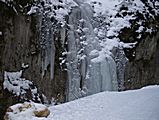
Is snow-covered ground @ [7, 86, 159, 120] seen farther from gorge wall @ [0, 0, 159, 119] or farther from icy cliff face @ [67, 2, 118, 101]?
gorge wall @ [0, 0, 159, 119]

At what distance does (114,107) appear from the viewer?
6660mm

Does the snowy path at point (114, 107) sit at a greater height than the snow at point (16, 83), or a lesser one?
lesser

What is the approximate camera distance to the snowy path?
609 centimetres

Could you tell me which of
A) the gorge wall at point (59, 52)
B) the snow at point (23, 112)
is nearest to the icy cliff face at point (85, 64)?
the gorge wall at point (59, 52)

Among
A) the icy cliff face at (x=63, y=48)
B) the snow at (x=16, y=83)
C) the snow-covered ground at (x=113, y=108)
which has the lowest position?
the snow-covered ground at (x=113, y=108)

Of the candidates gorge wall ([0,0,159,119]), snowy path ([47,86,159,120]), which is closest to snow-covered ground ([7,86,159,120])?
snowy path ([47,86,159,120])

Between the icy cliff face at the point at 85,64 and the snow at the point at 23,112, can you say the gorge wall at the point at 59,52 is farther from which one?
the snow at the point at 23,112

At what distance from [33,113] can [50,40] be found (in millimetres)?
2964

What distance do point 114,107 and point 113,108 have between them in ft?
0.17

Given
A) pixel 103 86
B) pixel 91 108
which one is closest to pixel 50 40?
pixel 103 86

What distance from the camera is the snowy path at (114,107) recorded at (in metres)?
6.09

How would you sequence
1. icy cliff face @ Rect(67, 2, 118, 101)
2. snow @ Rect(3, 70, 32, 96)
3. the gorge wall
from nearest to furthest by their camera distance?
snow @ Rect(3, 70, 32, 96), the gorge wall, icy cliff face @ Rect(67, 2, 118, 101)

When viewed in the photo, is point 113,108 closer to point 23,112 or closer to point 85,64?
point 23,112

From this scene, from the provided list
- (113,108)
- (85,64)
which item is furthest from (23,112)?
(85,64)
